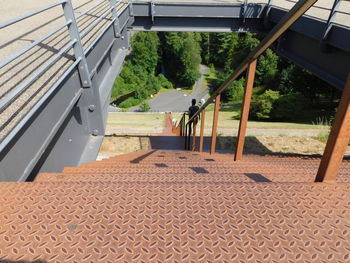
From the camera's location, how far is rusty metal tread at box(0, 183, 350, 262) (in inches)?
55.3

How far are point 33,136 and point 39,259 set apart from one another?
4.31 feet

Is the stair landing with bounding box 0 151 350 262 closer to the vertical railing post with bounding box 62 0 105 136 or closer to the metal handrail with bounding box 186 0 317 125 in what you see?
the metal handrail with bounding box 186 0 317 125

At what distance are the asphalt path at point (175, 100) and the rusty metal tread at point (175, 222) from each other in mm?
41051

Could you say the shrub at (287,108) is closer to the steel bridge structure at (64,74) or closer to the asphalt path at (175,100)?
the steel bridge structure at (64,74)

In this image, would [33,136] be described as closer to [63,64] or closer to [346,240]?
[63,64]

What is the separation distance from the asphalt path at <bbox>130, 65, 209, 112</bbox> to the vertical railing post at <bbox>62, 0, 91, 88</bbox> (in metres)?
39.3

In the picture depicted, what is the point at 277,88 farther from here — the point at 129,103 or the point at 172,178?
the point at 172,178

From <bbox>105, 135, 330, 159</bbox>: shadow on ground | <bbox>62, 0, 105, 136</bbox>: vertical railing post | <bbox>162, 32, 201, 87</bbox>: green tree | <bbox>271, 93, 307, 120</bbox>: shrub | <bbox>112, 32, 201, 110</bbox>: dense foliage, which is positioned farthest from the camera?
<bbox>162, 32, 201, 87</bbox>: green tree

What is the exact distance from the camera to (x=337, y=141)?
1941 mm

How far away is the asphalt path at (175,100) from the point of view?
44.5 metres

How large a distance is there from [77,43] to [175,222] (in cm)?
254

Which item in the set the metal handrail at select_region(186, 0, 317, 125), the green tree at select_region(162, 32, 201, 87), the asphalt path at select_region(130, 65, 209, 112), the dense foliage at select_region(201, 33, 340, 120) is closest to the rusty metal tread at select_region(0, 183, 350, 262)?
the metal handrail at select_region(186, 0, 317, 125)

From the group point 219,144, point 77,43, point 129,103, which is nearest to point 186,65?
point 129,103

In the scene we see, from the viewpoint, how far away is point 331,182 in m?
2.04
